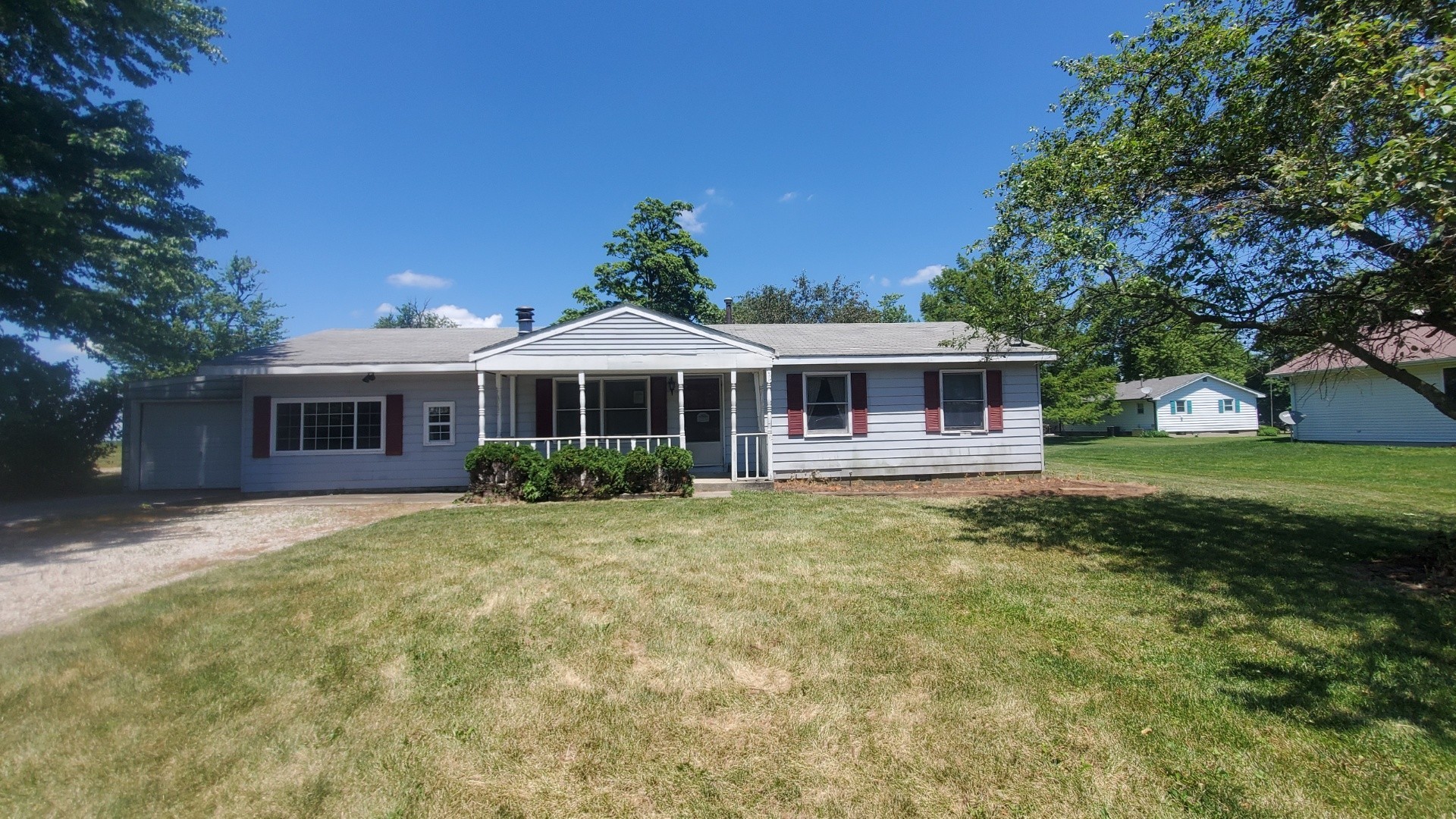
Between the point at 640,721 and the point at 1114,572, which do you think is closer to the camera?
the point at 640,721

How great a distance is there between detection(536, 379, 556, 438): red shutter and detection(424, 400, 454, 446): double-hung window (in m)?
1.70

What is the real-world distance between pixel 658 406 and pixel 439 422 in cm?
453

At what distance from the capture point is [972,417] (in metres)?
13.5

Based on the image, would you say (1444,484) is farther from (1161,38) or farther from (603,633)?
(603,633)

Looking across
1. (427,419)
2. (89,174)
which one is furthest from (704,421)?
(89,174)

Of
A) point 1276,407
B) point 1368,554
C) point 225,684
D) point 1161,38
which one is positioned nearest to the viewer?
point 225,684

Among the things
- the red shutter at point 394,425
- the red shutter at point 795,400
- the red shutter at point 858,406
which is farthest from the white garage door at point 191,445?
the red shutter at point 858,406

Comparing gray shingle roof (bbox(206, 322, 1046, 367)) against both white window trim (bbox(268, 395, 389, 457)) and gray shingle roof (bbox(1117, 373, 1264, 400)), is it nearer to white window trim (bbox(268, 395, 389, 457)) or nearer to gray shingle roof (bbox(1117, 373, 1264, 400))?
white window trim (bbox(268, 395, 389, 457))

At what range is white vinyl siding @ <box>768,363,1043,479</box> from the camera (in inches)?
513

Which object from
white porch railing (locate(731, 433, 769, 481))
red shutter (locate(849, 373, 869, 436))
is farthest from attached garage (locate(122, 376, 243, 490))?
red shutter (locate(849, 373, 869, 436))

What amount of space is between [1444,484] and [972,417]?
8.36 meters

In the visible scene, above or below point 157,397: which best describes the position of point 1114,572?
Answer: below

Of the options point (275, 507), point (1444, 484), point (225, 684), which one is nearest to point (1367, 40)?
point (225, 684)

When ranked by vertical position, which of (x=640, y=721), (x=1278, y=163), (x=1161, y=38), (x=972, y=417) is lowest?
(x=640, y=721)
